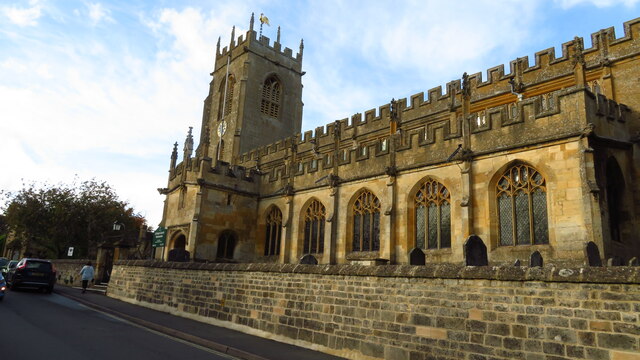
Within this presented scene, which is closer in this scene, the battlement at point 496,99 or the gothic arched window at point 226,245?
the battlement at point 496,99

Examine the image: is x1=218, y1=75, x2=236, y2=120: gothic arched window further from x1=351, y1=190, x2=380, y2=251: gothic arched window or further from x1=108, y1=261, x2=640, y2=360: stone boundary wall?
x1=108, y1=261, x2=640, y2=360: stone boundary wall

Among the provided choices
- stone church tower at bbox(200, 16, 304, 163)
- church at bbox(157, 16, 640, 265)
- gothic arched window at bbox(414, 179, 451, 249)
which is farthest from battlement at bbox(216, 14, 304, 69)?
gothic arched window at bbox(414, 179, 451, 249)

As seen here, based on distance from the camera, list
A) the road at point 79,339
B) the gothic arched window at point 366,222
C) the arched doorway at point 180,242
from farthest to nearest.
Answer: the arched doorway at point 180,242 < the gothic arched window at point 366,222 < the road at point 79,339

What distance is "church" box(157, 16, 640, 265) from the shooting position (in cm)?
1261

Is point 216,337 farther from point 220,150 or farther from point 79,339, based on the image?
point 220,150

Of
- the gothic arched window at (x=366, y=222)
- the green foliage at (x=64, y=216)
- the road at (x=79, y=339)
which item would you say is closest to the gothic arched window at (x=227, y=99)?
the green foliage at (x=64, y=216)

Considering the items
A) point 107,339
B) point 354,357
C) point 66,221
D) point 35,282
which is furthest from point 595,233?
point 66,221

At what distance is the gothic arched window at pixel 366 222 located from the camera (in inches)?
687

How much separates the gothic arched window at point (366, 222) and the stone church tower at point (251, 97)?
1681 cm

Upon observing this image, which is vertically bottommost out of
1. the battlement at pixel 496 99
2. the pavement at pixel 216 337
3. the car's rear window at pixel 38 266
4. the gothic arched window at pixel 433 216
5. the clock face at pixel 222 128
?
the pavement at pixel 216 337

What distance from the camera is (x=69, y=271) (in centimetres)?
2827

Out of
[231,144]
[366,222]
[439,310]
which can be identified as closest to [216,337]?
[439,310]

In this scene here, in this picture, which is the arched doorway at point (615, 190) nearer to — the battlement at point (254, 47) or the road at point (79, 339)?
the road at point (79, 339)

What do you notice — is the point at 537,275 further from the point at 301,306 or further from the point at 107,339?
the point at 107,339
